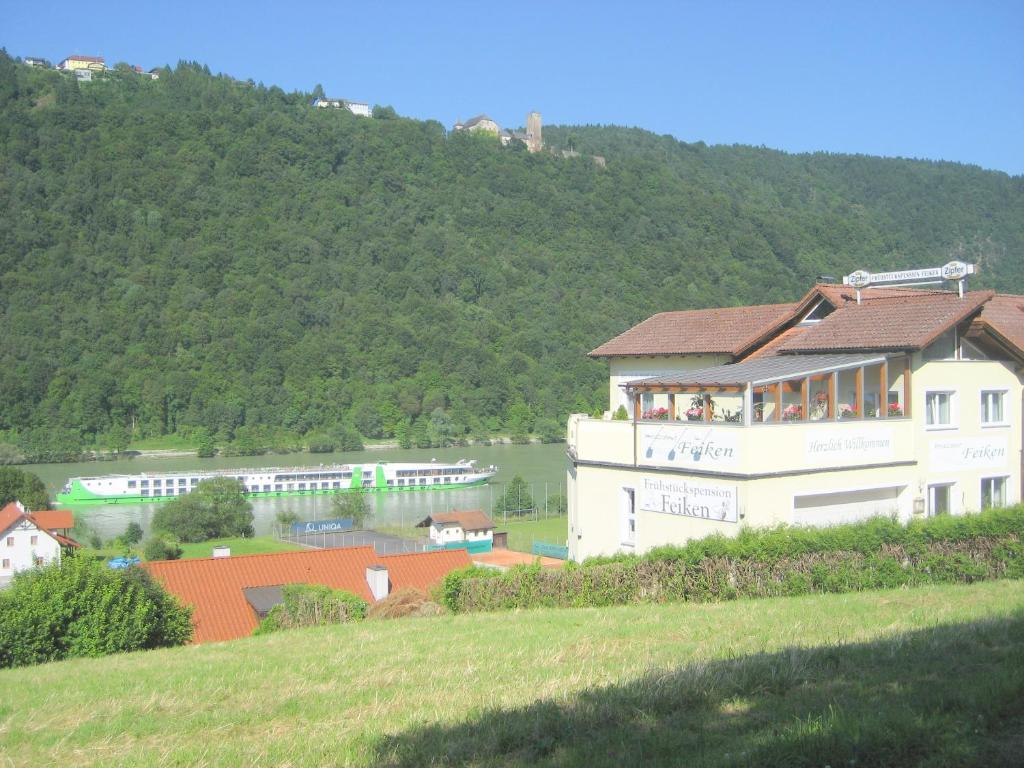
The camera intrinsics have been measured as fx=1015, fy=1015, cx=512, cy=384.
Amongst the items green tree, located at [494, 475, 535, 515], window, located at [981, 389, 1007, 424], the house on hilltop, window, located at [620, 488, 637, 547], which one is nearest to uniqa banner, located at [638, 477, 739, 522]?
window, located at [620, 488, 637, 547]

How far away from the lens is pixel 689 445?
13688 millimetres

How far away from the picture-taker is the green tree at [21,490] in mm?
55531

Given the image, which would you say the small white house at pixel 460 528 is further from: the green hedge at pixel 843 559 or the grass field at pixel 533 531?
the green hedge at pixel 843 559

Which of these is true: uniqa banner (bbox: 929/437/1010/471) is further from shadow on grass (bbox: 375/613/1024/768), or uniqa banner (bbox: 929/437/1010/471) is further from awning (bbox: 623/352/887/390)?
shadow on grass (bbox: 375/613/1024/768)

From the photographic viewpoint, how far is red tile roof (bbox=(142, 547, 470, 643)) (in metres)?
17.8

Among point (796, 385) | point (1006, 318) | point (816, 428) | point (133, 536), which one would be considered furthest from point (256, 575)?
point (133, 536)

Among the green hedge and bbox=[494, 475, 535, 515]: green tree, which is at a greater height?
the green hedge

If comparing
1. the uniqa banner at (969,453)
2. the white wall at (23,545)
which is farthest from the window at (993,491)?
the white wall at (23,545)

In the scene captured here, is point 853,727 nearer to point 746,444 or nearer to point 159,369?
point 746,444

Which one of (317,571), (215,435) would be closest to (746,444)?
(317,571)

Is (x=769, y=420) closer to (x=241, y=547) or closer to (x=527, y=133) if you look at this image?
(x=241, y=547)

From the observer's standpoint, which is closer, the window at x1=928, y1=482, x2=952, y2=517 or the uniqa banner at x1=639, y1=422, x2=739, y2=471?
the uniqa banner at x1=639, y1=422, x2=739, y2=471

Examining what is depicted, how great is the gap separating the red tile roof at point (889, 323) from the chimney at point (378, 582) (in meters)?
9.21

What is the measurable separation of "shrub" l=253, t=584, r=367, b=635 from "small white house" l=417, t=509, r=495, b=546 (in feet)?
102
